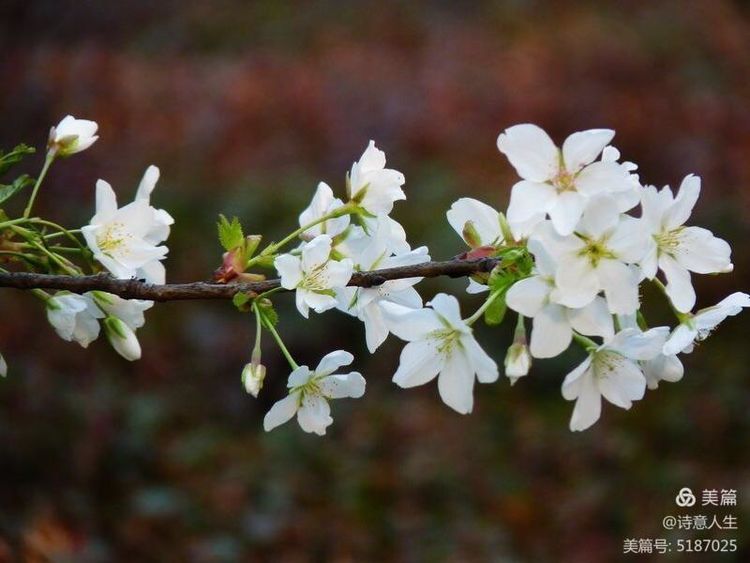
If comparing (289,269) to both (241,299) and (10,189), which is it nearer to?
(241,299)

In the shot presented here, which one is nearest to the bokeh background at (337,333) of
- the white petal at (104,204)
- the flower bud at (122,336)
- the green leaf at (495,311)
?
the flower bud at (122,336)

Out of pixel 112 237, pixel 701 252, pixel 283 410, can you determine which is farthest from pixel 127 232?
pixel 701 252

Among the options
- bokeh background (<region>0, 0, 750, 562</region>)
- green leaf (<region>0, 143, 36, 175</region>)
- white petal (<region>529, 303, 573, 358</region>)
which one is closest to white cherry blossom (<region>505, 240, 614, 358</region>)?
white petal (<region>529, 303, 573, 358</region>)

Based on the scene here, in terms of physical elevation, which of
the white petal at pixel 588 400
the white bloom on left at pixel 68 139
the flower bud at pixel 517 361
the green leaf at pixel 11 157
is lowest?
the white petal at pixel 588 400

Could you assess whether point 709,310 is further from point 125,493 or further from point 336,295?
point 125,493

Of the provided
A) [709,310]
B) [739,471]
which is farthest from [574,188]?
[739,471]

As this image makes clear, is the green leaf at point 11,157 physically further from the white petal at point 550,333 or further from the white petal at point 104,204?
the white petal at point 550,333
